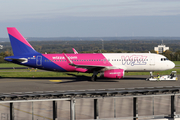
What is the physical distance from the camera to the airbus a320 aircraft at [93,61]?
48781 mm

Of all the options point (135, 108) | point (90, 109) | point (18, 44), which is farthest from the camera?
point (18, 44)

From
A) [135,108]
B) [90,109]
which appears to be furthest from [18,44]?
[135,108]

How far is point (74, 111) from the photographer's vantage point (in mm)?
21328

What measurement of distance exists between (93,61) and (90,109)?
91.7 ft

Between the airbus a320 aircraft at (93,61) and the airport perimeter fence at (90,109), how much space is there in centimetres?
2318

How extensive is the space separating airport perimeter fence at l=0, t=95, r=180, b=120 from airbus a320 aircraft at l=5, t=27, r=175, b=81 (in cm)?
2318

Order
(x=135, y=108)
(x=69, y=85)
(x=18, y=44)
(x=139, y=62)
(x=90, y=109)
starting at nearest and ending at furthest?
(x=90, y=109)
(x=135, y=108)
(x=69, y=85)
(x=139, y=62)
(x=18, y=44)

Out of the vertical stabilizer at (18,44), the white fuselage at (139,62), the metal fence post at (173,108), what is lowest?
the metal fence post at (173,108)

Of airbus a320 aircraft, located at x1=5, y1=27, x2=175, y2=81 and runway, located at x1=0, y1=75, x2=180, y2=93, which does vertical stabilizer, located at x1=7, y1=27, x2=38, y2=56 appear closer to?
airbus a320 aircraft, located at x1=5, y1=27, x2=175, y2=81

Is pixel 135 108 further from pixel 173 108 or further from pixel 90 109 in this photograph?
pixel 90 109

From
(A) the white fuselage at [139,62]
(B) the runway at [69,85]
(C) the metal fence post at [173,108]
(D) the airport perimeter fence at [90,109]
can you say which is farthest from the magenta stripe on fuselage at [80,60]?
(C) the metal fence post at [173,108]

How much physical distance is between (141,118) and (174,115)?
310cm

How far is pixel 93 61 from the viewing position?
4991 cm

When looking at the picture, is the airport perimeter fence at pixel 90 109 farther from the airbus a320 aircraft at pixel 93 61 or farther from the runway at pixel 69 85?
the airbus a320 aircraft at pixel 93 61
